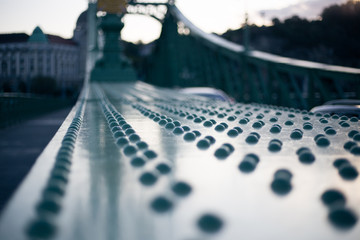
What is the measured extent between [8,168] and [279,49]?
45509mm

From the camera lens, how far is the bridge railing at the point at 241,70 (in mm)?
10097

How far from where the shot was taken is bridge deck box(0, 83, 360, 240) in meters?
1.09

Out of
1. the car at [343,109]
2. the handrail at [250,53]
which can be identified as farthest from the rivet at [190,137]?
the handrail at [250,53]

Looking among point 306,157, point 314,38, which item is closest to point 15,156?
point 306,157

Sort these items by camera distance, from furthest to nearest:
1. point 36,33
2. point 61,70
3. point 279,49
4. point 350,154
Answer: point 279,49, point 61,70, point 36,33, point 350,154

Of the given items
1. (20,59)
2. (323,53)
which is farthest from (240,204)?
(323,53)

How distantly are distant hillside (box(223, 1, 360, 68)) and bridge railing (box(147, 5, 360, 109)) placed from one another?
4462mm

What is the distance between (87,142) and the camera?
2.34 meters

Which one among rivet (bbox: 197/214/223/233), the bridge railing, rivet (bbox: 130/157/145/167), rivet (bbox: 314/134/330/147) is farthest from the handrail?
rivet (bbox: 197/214/223/233)

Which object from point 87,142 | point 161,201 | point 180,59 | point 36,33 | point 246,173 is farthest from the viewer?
point 180,59

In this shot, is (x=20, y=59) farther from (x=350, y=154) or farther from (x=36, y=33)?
(x=350, y=154)

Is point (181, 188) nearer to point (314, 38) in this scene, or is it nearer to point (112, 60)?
point (112, 60)

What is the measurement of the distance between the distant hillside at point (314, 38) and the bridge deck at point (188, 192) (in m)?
24.4

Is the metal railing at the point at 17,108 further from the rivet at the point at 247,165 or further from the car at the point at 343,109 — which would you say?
the rivet at the point at 247,165
